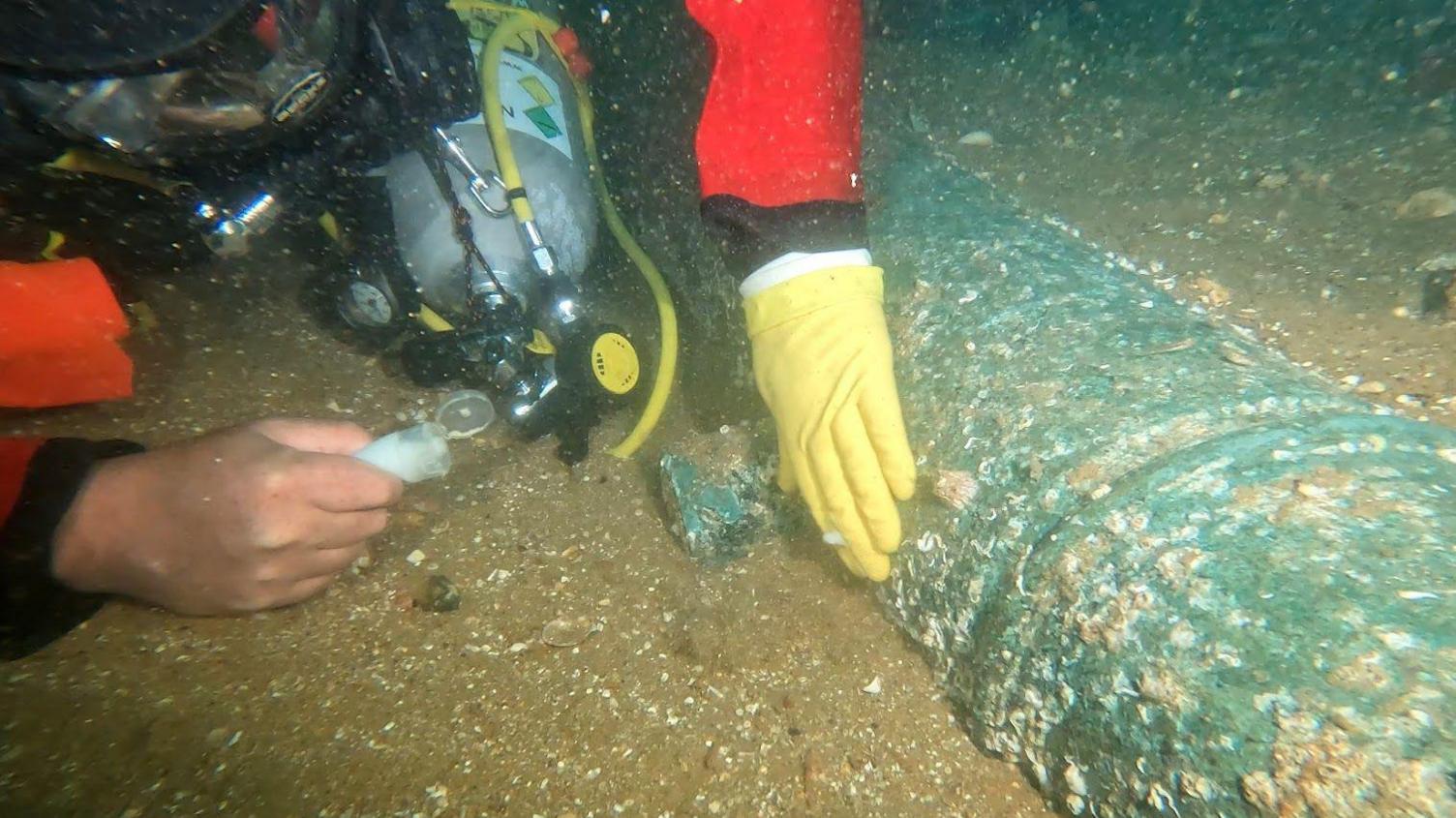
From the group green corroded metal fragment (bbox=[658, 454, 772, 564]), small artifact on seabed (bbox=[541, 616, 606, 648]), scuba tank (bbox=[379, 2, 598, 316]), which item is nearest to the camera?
small artifact on seabed (bbox=[541, 616, 606, 648])

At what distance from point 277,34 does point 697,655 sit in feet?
7.10

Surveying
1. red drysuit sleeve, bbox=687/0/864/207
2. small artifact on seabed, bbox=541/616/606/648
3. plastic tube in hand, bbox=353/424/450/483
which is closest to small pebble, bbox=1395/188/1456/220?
red drysuit sleeve, bbox=687/0/864/207

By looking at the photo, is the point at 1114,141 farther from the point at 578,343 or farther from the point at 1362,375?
the point at 578,343

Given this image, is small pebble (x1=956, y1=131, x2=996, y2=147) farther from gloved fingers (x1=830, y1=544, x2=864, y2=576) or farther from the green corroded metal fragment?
gloved fingers (x1=830, y1=544, x2=864, y2=576)

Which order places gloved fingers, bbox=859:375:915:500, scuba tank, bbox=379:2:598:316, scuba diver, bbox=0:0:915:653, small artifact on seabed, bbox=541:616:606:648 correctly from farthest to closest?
scuba tank, bbox=379:2:598:316 → small artifact on seabed, bbox=541:616:606:648 → gloved fingers, bbox=859:375:915:500 → scuba diver, bbox=0:0:915:653

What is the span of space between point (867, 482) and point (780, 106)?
49.9 inches

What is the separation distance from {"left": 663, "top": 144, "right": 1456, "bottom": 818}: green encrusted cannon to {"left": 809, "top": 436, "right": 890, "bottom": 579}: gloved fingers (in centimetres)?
10

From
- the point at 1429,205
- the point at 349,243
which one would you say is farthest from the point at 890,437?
the point at 1429,205

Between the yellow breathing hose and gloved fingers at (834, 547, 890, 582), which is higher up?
the yellow breathing hose

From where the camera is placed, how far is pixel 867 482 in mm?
1888

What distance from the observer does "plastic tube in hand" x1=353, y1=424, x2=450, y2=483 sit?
2025 mm

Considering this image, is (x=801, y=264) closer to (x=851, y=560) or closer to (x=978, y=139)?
(x=851, y=560)

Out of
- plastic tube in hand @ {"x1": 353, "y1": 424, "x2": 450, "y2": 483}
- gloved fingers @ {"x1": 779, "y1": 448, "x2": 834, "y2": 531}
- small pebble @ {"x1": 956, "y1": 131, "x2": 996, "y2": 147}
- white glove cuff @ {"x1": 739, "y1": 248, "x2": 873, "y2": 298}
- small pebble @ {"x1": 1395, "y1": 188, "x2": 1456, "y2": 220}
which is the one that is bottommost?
plastic tube in hand @ {"x1": 353, "y1": 424, "x2": 450, "y2": 483}

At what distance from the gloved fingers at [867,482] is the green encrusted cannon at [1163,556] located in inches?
2.9
